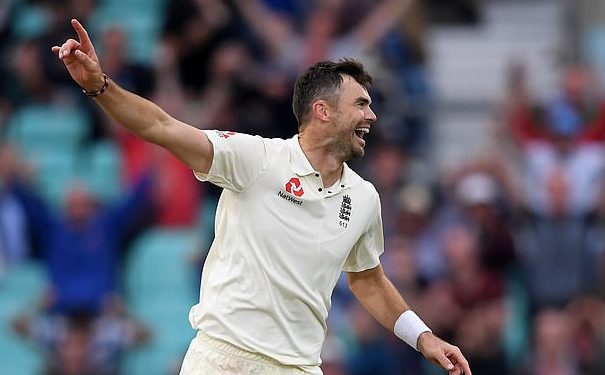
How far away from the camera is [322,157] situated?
6.79 metres

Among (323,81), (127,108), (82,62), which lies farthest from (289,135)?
(82,62)

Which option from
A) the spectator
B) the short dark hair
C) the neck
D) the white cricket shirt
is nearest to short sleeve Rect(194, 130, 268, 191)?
the white cricket shirt

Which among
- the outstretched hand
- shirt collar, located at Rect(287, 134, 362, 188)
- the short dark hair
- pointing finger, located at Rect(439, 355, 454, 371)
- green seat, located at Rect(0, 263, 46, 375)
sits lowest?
green seat, located at Rect(0, 263, 46, 375)

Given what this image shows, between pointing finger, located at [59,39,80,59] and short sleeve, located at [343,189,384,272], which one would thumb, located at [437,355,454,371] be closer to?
short sleeve, located at [343,189,384,272]

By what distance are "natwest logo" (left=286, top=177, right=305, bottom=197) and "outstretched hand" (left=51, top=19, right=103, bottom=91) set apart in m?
1.16

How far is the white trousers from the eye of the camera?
648 centimetres

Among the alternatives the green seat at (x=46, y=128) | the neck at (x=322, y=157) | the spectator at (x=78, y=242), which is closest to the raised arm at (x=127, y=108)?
the neck at (x=322, y=157)

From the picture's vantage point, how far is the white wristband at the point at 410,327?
7.06 m

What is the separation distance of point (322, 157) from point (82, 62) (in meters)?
1.46

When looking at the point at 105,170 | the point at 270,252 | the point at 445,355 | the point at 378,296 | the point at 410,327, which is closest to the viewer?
the point at 270,252

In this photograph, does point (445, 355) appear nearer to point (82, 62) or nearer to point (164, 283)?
point (82, 62)

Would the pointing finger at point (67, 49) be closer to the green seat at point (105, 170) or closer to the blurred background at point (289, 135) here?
the blurred background at point (289, 135)

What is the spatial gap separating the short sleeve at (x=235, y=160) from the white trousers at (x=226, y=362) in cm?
74

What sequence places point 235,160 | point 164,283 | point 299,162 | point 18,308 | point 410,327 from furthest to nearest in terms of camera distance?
1. point 164,283
2. point 18,308
3. point 410,327
4. point 299,162
5. point 235,160
